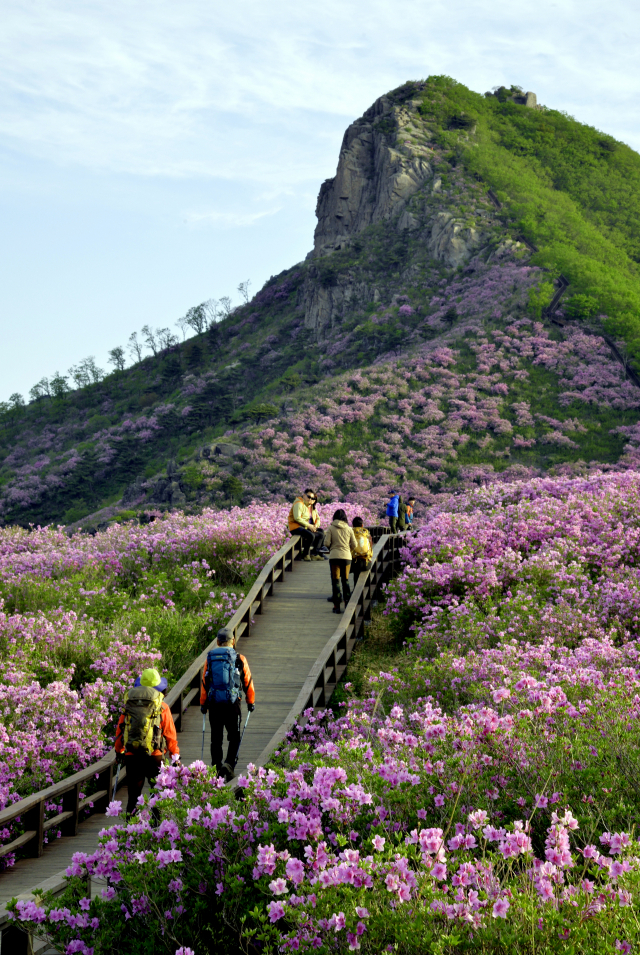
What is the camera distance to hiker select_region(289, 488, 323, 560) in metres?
17.5

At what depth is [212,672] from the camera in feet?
28.8

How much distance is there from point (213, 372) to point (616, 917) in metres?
66.8

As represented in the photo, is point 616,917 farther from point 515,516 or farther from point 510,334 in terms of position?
point 510,334

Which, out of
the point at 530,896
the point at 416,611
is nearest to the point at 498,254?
the point at 416,611

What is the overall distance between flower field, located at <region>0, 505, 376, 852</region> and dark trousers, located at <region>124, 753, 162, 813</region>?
4.98 ft

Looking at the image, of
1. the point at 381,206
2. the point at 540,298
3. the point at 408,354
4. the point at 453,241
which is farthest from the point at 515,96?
the point at 408,354

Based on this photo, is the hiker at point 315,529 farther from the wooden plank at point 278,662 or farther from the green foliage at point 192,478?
the green foliage at point 192,478

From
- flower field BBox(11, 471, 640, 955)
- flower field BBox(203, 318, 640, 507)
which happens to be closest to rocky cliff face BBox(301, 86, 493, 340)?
flower field BBox(203, 318, 640, 507)

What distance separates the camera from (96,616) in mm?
15367

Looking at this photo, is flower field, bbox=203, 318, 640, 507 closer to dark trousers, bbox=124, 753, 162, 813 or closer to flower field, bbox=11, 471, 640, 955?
flower field, bbox=11, 471, 640, 955

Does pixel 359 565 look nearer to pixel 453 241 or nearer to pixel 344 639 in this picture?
pixel 344 639

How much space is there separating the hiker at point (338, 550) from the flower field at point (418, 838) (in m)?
3.95

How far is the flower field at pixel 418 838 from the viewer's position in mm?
3908

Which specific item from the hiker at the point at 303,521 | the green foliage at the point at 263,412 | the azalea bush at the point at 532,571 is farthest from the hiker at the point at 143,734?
the green foliage at the point at 263,412
